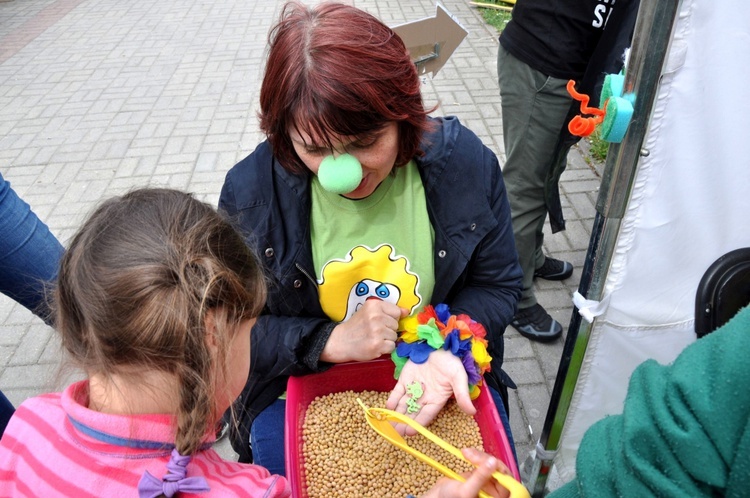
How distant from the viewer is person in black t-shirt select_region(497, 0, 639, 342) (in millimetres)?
1929

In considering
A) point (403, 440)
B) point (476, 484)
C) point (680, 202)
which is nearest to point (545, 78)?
point (680, 202)

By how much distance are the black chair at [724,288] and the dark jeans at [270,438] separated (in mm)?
589

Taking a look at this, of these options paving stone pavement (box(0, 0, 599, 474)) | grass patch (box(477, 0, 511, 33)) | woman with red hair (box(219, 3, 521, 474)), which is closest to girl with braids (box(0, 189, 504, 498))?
woman with red hair (box(219, 3, 521, 474))

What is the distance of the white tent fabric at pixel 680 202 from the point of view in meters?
1.03

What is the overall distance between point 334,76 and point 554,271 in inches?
89.4

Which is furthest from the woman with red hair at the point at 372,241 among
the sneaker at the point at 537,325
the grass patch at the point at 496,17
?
the grass patch at the point at 496,17

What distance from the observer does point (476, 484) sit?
1.02 m

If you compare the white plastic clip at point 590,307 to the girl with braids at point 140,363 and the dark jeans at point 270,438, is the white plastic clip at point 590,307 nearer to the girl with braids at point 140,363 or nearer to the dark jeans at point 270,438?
the dark jeans at point 270,438

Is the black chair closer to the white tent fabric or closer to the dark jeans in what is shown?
the white tent fabric

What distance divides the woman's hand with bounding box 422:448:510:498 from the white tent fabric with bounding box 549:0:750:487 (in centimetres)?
53

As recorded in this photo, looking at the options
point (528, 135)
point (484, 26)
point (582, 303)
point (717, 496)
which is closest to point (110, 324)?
point (717, 496)

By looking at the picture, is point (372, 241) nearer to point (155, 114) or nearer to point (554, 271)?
point (554, 271)

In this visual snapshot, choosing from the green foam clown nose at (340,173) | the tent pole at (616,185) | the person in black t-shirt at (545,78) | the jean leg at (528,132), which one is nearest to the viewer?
the tent pole at (616,185)

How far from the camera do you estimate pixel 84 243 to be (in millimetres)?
931
